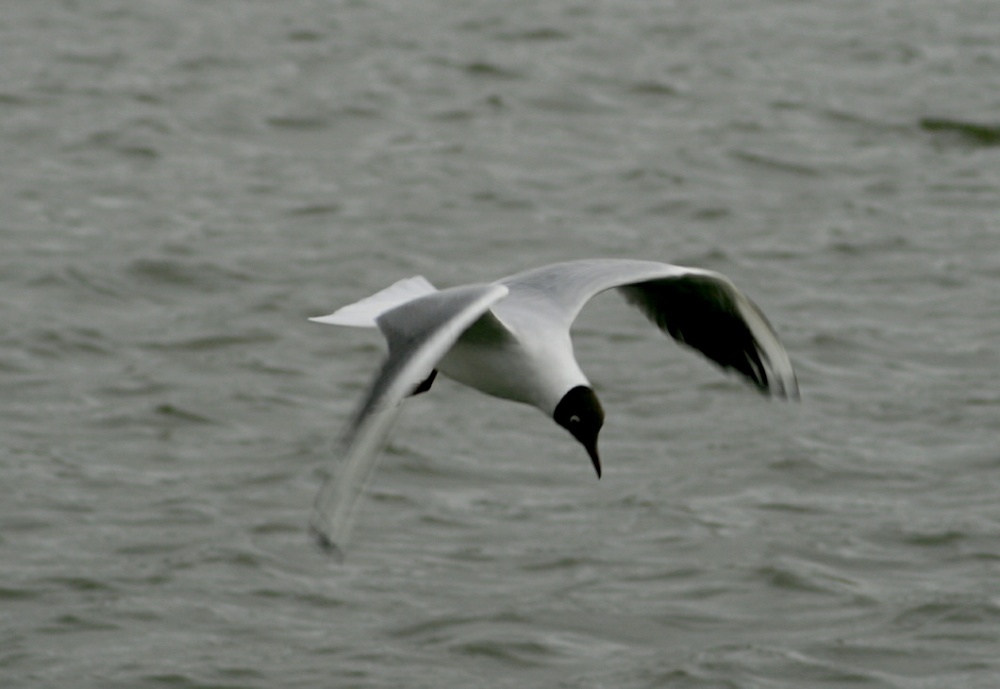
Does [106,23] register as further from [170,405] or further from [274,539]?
[274,539]

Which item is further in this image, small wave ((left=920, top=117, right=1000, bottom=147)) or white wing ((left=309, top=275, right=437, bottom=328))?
small wave ((left=920, top=117, right=1000, bottom=147))

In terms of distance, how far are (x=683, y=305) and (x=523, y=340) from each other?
1169 mm

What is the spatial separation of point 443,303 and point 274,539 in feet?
8.21

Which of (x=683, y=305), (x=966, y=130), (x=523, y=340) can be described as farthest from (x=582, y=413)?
(x=966, y=130)

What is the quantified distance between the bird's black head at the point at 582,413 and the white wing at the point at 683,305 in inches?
12.5

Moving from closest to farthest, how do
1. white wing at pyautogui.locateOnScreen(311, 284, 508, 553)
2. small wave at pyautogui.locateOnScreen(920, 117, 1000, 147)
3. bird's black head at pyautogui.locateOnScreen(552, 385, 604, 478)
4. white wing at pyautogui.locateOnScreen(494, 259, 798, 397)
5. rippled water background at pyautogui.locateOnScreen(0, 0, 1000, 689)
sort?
white wing at pyautogui.locateOnScreen(311, 284, 508, 553) → bird's black head at pyautogui.locateOnScreen(552, 385, 604, 478) → white wing at pyautogui.locateOnScreen(494, 259, 798, 397) → rippled water background at pyautogui.locateOnScreen(0, 0, 1000, 689) → small wave at pyautogui.locateOnScreen(920, 117, 1000, 147)

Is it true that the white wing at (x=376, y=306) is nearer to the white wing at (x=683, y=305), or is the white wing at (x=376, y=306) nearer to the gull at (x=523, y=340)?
the gull at (x=523, y=340)

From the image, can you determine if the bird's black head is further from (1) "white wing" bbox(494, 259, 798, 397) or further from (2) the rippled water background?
(2) the rippled water background

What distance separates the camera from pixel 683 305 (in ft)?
20.7

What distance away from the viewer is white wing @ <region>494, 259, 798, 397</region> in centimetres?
559

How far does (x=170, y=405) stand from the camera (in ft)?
27.4

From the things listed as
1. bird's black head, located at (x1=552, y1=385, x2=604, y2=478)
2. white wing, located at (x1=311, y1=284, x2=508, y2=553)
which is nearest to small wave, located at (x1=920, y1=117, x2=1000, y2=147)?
bird's black head, located at (x1=552, y1=385, x2=604, y2=478)

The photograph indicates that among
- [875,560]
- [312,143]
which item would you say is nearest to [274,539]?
[875,560]

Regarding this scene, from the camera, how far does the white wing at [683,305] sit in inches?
220
